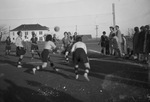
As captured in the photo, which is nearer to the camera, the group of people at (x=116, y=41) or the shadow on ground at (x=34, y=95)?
the shadow on ground at (x=34, y=95)

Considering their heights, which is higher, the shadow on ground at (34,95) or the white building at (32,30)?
the white building at (32,30)

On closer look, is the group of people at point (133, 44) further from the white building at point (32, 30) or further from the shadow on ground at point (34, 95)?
the white building at point (32, 30)

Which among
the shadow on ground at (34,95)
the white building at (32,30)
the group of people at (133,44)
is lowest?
the shadow on ground at (34,95)

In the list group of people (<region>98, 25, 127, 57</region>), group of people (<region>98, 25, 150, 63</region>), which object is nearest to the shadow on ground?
group of people (<region>98, 25, 150, 63</region>)

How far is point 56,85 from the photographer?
227 inches

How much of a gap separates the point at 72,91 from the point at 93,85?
94 centimetres

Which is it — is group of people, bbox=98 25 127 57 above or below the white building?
below

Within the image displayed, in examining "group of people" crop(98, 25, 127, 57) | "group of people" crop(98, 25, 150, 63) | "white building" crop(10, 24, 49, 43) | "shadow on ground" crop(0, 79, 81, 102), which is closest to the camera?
"shadow on ground" crop(0, 79, 81, 102)

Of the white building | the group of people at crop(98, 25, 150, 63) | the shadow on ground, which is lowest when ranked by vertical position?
the shadow on ground

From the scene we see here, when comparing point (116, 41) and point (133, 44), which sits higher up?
point (116, 41)

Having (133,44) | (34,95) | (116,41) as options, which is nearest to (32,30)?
(116,41)

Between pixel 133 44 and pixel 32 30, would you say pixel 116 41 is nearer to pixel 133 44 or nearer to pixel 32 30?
pixel 133 44

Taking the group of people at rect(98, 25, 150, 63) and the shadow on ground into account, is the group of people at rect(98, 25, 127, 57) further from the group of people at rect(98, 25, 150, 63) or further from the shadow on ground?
the shadow on ground

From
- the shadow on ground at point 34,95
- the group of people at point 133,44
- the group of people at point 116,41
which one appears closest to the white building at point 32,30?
the group of people at point 116,41
